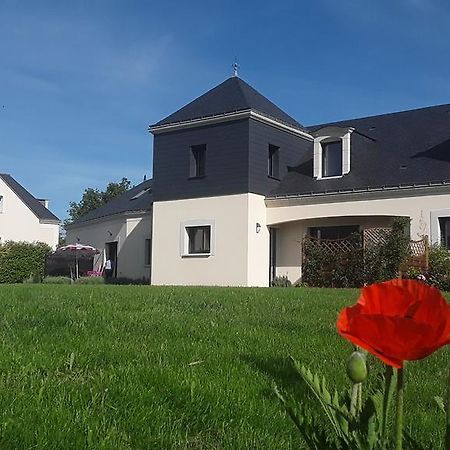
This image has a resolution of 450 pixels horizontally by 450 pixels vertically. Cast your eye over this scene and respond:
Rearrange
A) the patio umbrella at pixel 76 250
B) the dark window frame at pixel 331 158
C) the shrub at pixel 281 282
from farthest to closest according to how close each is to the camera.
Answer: the patio umbrella at pixel 76 250
the dark window frame at pixel 331 158
the shrub at pixel 281 282

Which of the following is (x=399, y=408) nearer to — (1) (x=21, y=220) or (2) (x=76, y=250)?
(2) (x=76, y=250)

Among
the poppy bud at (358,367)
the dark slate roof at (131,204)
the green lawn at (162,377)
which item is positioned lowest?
the green lawn at (162,377)

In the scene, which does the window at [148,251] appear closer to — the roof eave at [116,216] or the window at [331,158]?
the roof eave at [116,216]

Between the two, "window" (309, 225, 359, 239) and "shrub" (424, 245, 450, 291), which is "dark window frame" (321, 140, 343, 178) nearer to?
"window" (309, 225, 359, 239)

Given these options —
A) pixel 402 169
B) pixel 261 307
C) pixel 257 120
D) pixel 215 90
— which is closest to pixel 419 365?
pixel 261 307

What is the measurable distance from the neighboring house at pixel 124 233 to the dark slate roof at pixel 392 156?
24.5ft

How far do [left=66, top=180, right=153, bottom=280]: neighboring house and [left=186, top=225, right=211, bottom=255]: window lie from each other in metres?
3.83

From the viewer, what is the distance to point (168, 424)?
3059mm

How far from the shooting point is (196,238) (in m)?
24.4

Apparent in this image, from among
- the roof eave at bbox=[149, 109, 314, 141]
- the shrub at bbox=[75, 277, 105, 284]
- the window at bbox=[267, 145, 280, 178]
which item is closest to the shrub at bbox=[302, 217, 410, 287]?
the window at bbox=[267, 145, 280, 178]

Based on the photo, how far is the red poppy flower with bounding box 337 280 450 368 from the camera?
2.90ft

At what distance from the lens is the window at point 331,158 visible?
75.8 feet

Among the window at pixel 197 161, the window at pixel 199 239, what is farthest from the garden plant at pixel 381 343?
the window at pixel 197 161

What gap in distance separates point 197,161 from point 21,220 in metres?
23.6
